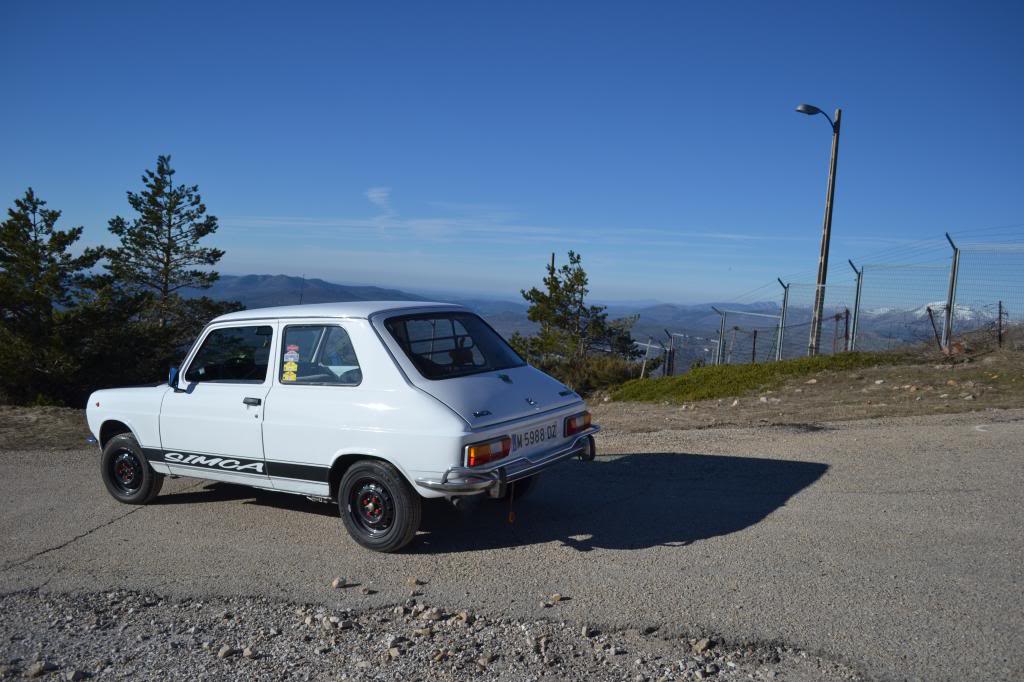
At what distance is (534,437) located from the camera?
5746 millimetres

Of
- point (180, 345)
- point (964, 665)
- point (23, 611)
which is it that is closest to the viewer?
point (964, 665)

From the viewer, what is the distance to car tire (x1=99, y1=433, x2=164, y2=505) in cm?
725

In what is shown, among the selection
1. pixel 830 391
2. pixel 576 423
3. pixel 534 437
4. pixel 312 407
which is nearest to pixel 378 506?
pixel 312 407

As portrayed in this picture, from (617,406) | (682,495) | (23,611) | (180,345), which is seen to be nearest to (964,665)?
(682,495)

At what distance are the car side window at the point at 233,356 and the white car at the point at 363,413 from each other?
0.04ft

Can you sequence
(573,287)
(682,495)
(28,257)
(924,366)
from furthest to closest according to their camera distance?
(573,287) < (28,257) < (924,366) < (682,495)

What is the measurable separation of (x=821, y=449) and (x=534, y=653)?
558 cm

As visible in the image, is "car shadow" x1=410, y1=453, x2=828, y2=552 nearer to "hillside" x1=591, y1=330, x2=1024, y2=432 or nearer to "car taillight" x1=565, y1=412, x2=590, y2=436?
"car taillight" x1=565, y1=412, x2=590, y2=436

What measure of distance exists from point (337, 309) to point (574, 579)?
2.83 m

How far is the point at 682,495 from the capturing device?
7.04 metres

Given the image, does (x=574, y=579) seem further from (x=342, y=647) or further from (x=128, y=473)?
(x=128, y=473)

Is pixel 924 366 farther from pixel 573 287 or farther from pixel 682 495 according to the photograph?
pixel 573 287

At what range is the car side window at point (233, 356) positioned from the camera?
21.2 ft

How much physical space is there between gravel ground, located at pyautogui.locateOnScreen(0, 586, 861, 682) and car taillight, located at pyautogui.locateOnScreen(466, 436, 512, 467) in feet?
3.15
